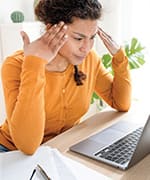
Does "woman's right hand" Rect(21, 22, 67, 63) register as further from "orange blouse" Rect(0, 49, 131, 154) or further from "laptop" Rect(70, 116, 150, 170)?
"laptop" Rect(70, 116, 150, 170)

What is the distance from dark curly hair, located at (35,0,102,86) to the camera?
1083 millimetres

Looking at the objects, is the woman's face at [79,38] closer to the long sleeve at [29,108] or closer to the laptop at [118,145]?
the long sleeve at [29,108]

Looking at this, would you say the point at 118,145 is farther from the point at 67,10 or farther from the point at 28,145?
the point at 67,10

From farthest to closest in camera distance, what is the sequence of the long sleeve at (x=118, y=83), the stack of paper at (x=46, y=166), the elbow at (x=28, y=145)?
the long sleeve at (x=118, y=83) < the elbow at (x=28, y=145) < the stack of paper at (x=46, y=166)

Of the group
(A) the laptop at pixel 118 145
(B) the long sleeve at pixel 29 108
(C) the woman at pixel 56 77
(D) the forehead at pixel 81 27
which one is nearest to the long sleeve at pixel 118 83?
(C) the woman at pixel 56 77

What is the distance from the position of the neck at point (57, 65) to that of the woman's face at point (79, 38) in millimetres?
55

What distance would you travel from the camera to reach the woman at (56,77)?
0.97 m

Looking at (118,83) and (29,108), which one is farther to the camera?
(118,83)

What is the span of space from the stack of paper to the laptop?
70 mm

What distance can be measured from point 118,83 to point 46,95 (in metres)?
0.36

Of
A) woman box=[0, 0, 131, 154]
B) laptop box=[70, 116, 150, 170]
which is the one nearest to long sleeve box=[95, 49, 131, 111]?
woman box=[0, 0, 131, 154]

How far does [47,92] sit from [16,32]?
117 cm

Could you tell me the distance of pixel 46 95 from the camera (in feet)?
3.79

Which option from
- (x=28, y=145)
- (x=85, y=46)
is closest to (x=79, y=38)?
(x=85, y=46)
